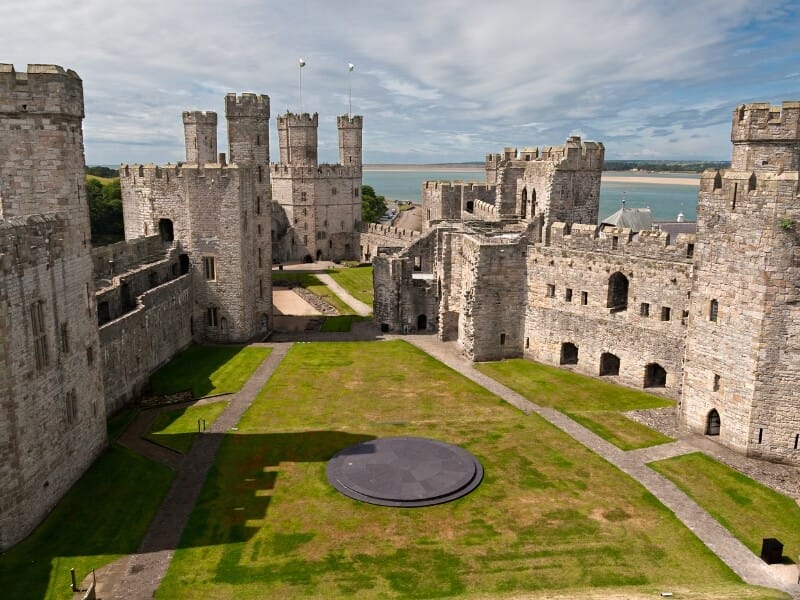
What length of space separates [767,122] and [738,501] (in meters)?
13.8

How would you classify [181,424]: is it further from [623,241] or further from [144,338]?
[623,241]

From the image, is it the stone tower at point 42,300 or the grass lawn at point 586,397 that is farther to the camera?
the grass lawn at point 586,397

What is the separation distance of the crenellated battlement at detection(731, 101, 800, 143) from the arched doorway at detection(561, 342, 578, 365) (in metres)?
11.8

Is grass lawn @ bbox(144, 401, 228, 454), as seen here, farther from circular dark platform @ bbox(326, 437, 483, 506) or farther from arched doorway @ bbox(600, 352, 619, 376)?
arched doorway @ bbox(600, 352, 619, 376)

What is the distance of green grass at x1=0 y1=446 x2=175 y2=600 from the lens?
15062mm

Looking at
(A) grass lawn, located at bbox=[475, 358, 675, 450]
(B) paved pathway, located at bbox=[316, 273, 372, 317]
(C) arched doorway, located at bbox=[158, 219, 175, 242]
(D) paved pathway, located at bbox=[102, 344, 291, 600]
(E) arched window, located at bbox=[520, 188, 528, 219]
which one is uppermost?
(E) arched window, located at bbox=[520, 188, 528, 219]

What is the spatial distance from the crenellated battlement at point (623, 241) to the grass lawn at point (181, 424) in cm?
1707

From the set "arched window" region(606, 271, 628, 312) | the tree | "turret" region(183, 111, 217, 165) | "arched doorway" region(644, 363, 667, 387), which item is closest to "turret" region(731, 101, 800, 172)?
"arched window" region(606, 271, 628, 312)

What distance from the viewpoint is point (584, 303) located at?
2980 centimetres

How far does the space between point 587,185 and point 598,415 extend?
47.1 ft

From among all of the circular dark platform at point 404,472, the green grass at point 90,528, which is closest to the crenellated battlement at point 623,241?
the circular dark platform at point 404,472

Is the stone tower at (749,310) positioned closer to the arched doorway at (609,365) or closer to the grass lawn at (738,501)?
the grass lawn at (738,501)

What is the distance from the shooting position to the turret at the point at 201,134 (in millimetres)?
51188

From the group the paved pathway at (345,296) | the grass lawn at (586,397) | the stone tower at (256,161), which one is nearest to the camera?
the grass lawn at (586,397)
